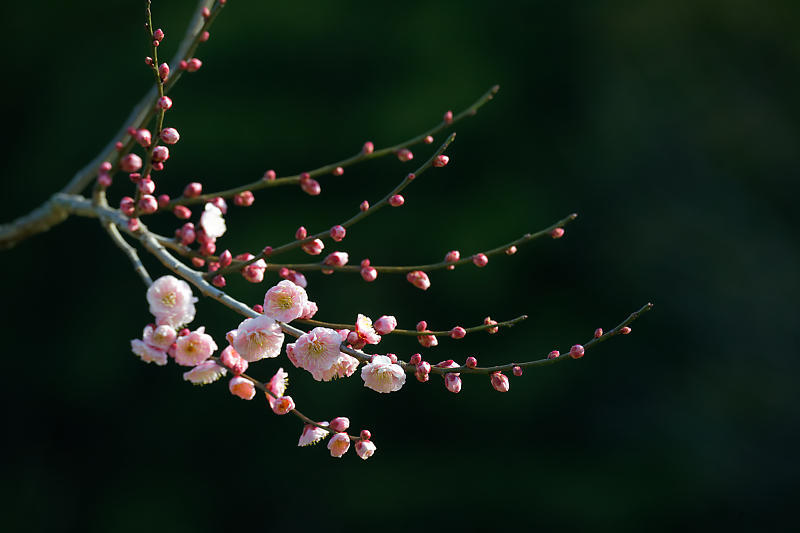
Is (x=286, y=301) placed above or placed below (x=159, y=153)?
below

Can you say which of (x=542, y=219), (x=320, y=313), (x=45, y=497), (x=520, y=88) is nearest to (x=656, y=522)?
(x=542, y=219)

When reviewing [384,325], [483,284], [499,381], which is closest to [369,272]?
[384,325]

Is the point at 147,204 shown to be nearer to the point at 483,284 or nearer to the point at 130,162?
the point at 130,162

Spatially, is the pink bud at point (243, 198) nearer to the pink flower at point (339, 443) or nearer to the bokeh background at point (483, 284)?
the pink flower at point (339, 443)

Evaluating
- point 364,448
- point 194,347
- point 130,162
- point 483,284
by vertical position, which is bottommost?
point 364,448

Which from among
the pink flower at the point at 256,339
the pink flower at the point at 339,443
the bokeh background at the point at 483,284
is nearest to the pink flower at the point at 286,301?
the pink flower at the point at 256,339

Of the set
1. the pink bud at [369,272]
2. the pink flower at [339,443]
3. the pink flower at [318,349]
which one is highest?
the pink bud at [369,272]

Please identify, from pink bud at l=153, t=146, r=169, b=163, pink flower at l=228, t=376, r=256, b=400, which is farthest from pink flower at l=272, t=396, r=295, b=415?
pink bud at l=153, t=146, r=169, b=163

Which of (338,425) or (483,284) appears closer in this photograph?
(338,425)
